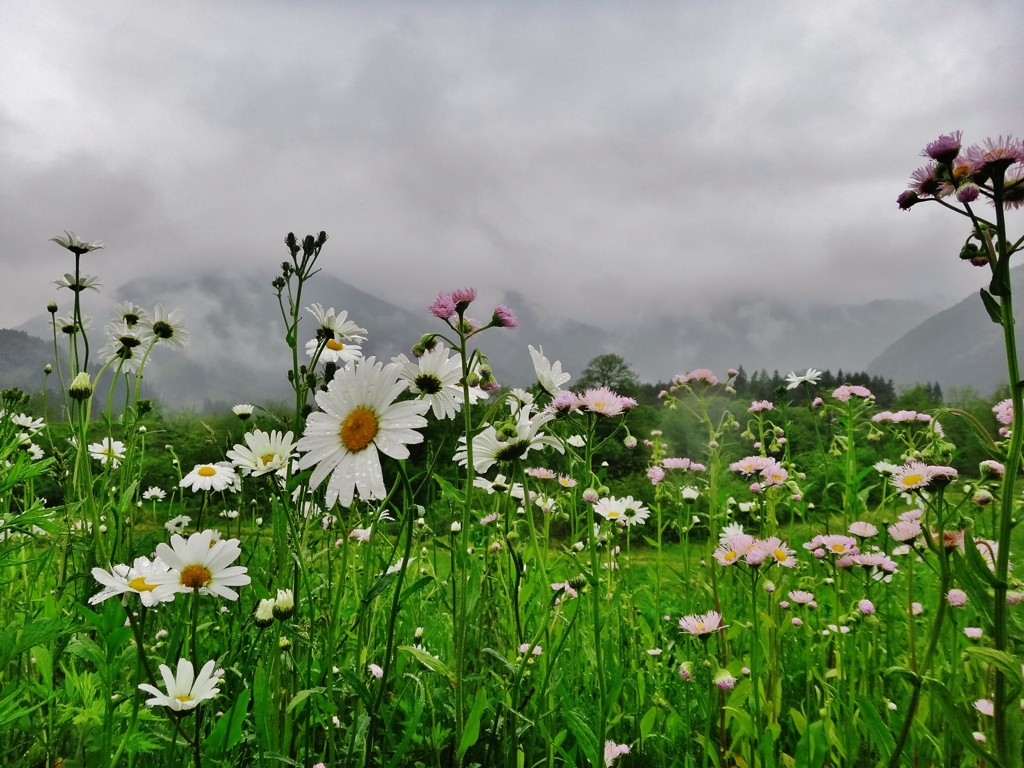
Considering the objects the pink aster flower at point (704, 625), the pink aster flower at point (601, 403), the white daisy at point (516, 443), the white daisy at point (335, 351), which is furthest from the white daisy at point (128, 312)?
the pink aster flower at point (704, 625)

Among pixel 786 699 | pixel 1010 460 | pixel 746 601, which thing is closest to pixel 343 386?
pixel 1010 460

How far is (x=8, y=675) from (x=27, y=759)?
510mm

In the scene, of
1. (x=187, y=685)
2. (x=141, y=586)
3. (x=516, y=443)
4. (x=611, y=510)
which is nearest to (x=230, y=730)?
(x=187, y=685)

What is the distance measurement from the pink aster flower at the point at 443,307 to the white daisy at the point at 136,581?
0.66 meters

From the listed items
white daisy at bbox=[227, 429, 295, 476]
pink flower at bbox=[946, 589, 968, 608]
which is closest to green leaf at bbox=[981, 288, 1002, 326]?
pink flower at bbox=[946, 589, 968, 608]

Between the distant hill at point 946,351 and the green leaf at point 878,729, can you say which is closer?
the green leaf at point 878,729

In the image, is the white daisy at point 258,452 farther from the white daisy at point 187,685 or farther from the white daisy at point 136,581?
the white daisy at point 187,685

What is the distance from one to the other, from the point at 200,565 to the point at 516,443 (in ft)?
2.02

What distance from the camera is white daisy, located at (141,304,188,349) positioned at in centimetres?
203

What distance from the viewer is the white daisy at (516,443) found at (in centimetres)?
125

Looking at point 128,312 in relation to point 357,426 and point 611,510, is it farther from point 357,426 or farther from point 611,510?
point 611,510

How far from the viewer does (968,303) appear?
633 ft

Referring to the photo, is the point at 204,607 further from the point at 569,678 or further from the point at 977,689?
the point at 977,689

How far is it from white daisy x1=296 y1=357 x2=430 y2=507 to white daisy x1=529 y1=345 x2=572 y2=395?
43cm
